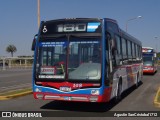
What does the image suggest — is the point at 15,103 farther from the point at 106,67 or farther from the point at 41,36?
the point at 106,67

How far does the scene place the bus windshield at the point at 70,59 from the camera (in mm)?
9852

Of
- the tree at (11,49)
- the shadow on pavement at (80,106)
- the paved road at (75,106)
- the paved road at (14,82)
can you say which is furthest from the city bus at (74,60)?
the tree at (11,49)

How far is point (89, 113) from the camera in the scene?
32.9 feet

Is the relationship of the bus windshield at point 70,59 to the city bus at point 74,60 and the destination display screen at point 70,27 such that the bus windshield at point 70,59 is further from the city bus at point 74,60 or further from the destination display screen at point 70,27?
the destination display screen at point 70,27

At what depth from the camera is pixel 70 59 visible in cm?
1011

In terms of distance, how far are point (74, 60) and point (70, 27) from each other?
1168mm

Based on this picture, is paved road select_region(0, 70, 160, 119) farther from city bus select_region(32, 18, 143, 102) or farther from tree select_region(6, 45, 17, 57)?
tree select_region(6, 45, 17, 57)

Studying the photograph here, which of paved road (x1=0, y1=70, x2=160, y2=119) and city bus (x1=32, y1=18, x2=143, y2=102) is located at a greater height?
city bus (x1=32, y1=18, x2=143, y2=102)

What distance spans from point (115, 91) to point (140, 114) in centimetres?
223

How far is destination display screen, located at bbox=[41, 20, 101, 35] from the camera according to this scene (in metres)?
10.2

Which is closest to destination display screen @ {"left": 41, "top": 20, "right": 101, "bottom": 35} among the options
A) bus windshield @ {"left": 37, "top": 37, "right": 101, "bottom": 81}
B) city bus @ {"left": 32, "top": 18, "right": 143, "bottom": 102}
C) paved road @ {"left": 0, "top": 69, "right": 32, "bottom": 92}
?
city bus @ {"left": 32, "top": 18, "right": 143, "bottom": 102}

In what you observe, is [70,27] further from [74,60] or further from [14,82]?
[14,82]

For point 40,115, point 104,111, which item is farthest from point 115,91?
point 40,115

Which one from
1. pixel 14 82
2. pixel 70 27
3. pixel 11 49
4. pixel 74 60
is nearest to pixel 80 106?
pixel 74 60
